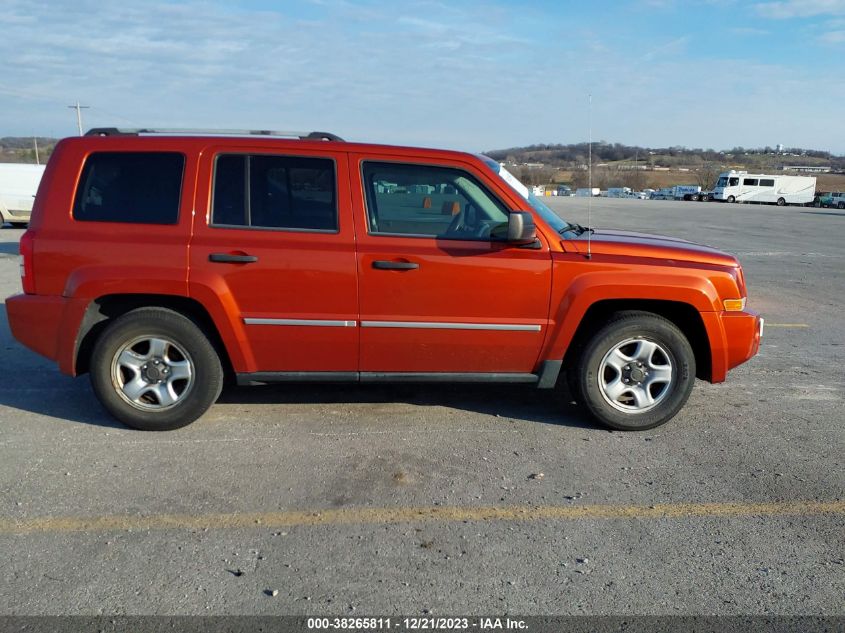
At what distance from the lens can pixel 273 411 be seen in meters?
4.90

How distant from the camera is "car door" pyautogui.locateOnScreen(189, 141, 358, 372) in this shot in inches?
168

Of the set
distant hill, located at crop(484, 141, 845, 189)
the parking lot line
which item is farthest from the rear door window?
distant hill, located at crop(484, 141, 845, 189)

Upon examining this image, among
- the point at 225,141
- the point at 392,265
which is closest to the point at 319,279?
the point at 392,265

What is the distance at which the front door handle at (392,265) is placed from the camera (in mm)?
4281

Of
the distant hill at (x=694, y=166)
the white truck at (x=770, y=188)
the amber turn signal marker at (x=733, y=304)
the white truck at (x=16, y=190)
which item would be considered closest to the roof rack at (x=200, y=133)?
the amber turn signal marker at (x=733, y=304)

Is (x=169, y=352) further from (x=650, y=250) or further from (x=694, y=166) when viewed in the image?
(x=694, y=166)

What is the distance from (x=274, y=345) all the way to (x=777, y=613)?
3138 mm

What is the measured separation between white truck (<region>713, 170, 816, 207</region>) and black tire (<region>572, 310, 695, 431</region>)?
71.5 metres

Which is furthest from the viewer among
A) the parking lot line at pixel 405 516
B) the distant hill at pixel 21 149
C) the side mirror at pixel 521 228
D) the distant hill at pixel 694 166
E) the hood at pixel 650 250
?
the distant hill at pixel 694 166

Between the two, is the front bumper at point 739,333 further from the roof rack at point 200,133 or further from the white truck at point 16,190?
the white truck at point 16,190

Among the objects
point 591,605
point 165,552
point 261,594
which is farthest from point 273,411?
point 591,605

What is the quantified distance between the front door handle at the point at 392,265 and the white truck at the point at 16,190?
63.2ft

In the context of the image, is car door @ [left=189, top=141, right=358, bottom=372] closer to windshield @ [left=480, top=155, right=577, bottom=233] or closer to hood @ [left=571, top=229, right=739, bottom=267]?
windshield @ [left=480, top=155, right=577, bottom=233]

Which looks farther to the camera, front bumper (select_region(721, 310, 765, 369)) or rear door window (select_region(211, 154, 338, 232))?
front bumper (select_region(721, 310, 765, 369))
